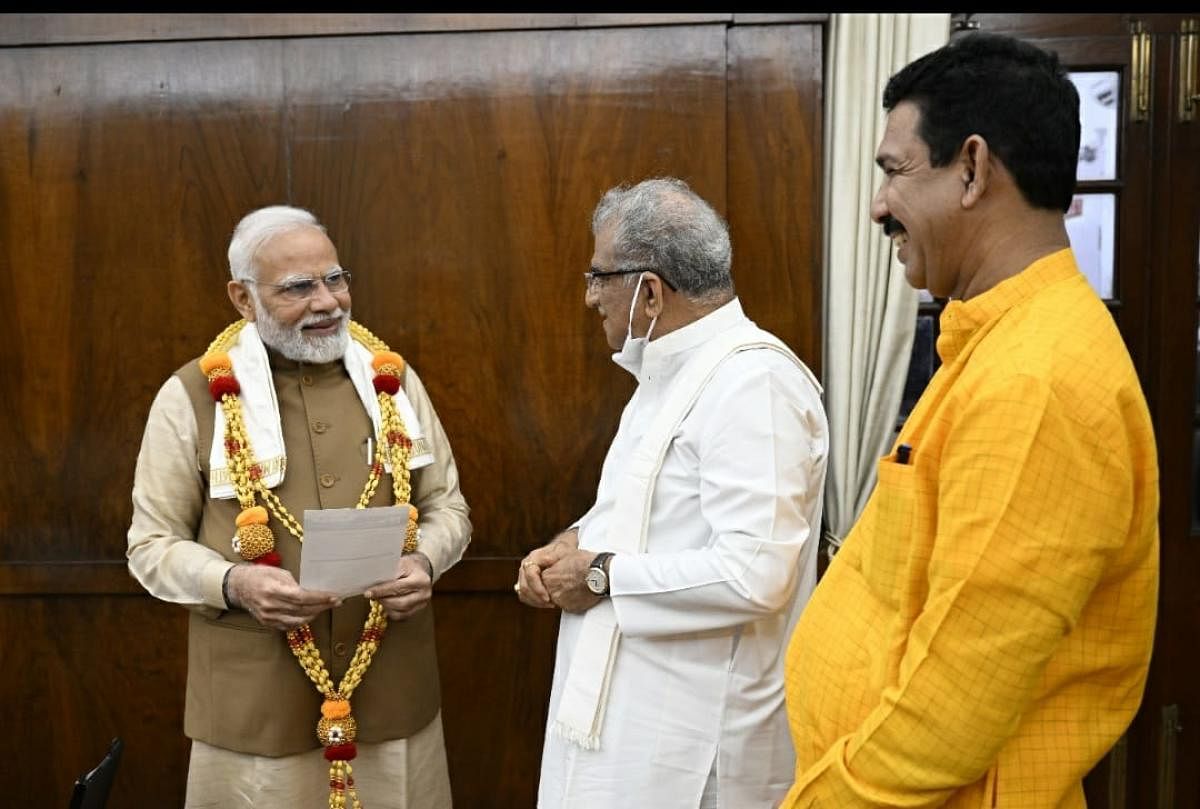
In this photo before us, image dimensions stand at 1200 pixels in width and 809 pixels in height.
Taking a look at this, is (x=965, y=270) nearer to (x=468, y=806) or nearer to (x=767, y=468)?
(x=767, y=468)

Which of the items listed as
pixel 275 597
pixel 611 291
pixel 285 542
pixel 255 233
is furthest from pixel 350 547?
pixel 255 233

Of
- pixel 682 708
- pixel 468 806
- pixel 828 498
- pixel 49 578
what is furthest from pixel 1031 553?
pixel 49 578

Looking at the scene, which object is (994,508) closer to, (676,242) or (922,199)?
(922,199)

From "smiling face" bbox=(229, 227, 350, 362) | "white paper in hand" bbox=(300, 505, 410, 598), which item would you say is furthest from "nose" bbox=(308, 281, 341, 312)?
"white paper in hand" bbox=(300, 505, 410, 598)

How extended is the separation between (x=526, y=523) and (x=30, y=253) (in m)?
1.67

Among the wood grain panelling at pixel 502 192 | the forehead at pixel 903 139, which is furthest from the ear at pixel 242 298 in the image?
the forehead at pixel 903 139

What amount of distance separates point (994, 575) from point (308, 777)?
1868mm

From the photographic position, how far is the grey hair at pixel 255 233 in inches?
98.9

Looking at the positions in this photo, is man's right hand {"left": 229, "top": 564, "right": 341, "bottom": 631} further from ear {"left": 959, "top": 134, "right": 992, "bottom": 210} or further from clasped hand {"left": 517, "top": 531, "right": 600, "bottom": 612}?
ear {"left": 959, "top": 134, "right": 992, "bottom": 210}

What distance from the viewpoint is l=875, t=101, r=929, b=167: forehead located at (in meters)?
1.23

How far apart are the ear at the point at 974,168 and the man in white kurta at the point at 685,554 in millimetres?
785

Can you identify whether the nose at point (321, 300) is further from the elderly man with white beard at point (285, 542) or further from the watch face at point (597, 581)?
the watch face at point (597, 581)

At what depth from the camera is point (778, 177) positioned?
3.17m

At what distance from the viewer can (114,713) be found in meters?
3.44
